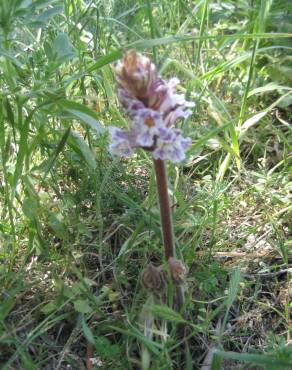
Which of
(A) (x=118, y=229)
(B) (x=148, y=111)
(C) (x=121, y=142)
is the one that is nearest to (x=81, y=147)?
(A) (x=118, y=229)

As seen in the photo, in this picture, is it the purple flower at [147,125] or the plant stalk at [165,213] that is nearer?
the purple flower at [147,125]

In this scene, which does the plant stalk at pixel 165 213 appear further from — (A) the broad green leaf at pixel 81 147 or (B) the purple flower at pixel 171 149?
(A) the broad green leaf at pixel 81 147

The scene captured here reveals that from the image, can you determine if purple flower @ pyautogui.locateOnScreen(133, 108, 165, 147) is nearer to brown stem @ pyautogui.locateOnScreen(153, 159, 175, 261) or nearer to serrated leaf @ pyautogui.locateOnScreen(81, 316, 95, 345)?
brown stem @ pyautogui.locateOnScreen(153, 159, 175, 261)

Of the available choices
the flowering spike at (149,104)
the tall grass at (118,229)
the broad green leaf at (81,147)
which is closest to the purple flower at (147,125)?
the flowering spike at (149,104)

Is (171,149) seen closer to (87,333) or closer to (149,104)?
(149,104)

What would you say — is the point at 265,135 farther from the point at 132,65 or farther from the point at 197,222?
the point at 132,65

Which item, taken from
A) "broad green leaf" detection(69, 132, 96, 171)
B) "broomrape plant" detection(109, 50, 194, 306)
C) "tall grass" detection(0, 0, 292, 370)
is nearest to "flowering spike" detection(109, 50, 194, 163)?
"broomrape plant" detection(109, 50, 194, 306)
